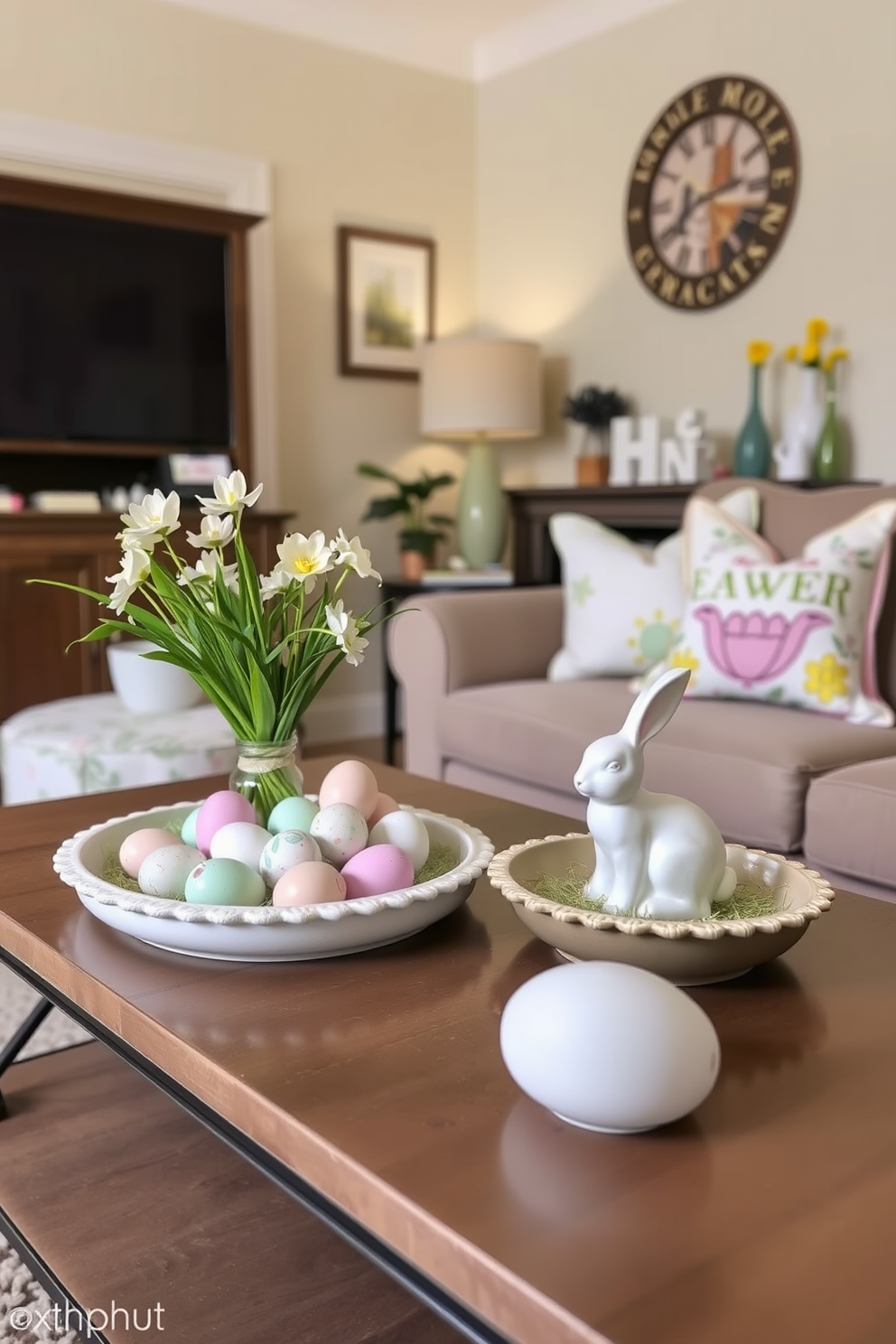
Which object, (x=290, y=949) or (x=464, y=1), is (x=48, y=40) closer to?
(x=464, y=1)

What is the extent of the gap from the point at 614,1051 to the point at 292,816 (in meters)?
0.56

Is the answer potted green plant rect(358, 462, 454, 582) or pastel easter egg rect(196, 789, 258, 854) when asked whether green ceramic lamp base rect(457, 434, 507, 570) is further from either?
pastel easter egg rect(196, 789, 258, 854)

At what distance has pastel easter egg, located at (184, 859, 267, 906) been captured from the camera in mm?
1082

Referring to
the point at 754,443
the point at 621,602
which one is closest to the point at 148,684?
the point at 621,602

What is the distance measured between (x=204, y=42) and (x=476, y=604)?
2408 millimetres

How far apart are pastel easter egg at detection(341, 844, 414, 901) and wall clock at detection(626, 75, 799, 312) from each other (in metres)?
2.99

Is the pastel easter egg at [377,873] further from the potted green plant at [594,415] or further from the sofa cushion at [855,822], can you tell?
the potted green plant at [594,415]

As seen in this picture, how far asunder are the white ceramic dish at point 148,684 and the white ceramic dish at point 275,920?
4.61 ft

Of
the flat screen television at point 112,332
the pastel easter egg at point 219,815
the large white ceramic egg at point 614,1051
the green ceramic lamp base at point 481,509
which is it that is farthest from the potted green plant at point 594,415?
the large white ceramic egg at point 614,1051

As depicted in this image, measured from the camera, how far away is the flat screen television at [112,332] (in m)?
3.49

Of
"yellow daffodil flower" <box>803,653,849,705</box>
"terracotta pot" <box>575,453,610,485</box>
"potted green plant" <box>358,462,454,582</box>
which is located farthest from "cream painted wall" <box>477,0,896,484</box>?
"yellow daffodil flower" <box>803,653,849,705</box>

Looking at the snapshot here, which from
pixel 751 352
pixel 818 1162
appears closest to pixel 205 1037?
pixel 818 1162

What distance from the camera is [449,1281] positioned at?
66 cm

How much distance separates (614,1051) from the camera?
738 mm
